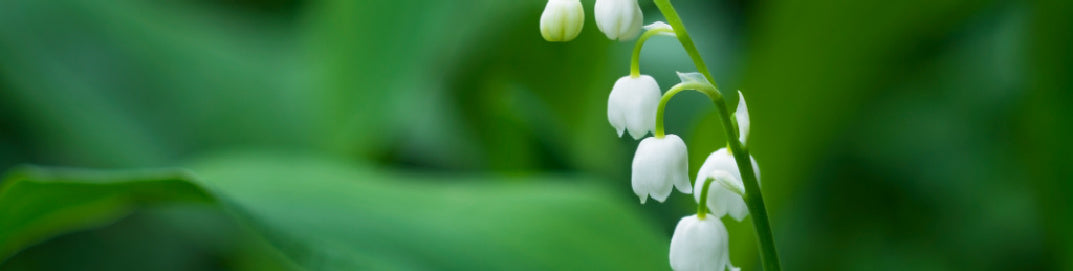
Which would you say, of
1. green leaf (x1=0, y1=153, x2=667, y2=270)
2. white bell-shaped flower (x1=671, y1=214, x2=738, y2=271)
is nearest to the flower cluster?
white bell-shaped flower (x1=671, y1=214, x2=738, y2=271)

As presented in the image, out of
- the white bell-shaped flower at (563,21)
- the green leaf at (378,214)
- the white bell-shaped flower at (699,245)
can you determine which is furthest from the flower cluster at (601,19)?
the green leaf at (378,214)

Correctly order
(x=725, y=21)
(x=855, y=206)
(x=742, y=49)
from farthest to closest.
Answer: (x=725, y=21) → (x=855, y=206) → (x=742, y=49)

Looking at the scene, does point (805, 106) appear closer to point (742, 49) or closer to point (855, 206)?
point (742, 49)

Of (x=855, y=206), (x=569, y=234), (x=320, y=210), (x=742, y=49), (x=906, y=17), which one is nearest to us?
(x=320, y=210)

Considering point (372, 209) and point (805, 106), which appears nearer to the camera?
point (372, 209)

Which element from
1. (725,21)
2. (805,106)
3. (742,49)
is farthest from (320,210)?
(725,21)

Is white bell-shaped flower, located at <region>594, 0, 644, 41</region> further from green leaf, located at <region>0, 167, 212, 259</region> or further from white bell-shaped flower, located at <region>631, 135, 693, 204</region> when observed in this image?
green leaf, located at <region>0, 167, 212, 259</region>
